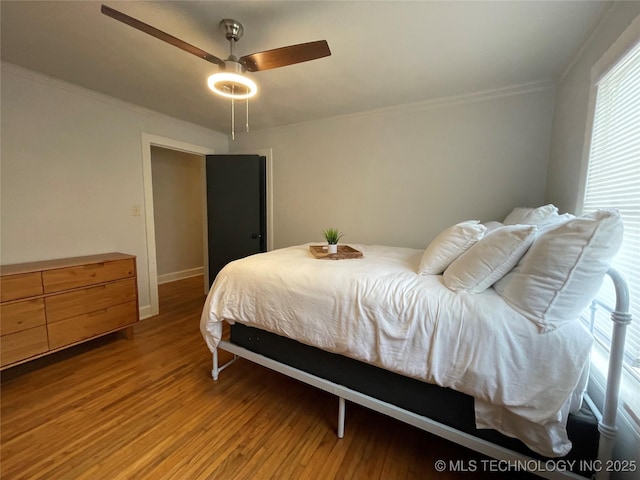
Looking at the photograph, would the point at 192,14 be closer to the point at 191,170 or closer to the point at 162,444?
the point at 162,444

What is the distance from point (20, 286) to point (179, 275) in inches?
117

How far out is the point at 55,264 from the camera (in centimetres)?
215

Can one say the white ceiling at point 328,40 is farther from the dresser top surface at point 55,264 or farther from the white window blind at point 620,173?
the dresser top surface at point 55,264

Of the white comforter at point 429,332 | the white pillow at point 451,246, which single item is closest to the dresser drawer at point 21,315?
the white comforter at point 429,332

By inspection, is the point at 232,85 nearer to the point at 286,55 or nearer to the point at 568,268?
the point at 286,55

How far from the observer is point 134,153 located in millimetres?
2891

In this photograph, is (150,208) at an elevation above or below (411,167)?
below

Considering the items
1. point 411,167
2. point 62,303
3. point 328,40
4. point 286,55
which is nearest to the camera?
point 286,55

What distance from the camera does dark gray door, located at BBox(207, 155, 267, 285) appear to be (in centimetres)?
363

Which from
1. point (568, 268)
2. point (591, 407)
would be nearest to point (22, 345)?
point (568, 268)

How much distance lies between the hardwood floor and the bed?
0.85 feet

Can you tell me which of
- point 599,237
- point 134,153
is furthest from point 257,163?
point 599,237

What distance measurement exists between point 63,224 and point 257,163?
7.18 feet

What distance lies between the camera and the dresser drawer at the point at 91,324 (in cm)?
206
